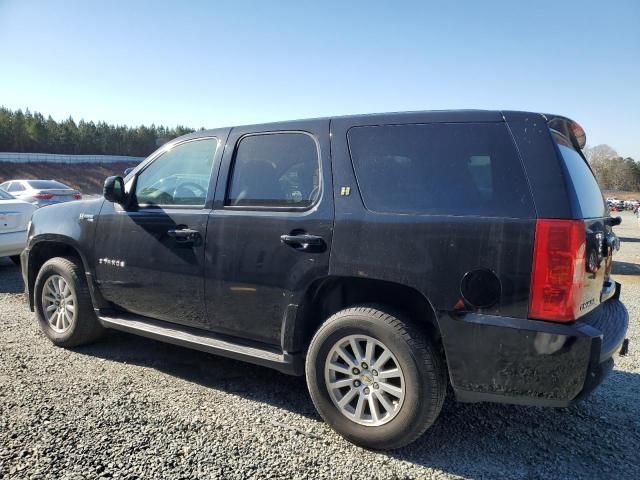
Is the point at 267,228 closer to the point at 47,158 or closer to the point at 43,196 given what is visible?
the point at 43,196

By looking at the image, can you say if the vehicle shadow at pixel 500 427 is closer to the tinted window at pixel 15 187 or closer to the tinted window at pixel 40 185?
the tinted window at pixel 40 185

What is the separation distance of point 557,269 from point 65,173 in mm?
57959

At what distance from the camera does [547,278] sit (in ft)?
7.73

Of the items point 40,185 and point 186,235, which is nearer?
point 186,235

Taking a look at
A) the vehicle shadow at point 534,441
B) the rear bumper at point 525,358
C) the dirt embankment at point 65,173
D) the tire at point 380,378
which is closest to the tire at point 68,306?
the tire at point 380,378

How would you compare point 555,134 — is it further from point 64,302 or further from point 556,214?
point 64,302

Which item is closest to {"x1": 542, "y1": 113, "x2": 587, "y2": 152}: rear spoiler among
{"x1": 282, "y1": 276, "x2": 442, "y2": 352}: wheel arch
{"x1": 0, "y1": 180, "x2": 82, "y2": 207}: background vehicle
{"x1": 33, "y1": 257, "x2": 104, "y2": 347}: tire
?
{"x1": 282, "y1": 276, "x2": 442, "y2": 352}: wheel arch

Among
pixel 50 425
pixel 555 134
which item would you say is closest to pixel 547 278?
pixel 555 134

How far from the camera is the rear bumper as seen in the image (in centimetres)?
235

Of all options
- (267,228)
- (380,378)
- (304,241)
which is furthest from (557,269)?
(267,228)

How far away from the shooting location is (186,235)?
3.50 metres

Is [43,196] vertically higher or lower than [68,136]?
lower

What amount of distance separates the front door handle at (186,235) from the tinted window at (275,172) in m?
0.33

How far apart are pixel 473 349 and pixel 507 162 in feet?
3.23
